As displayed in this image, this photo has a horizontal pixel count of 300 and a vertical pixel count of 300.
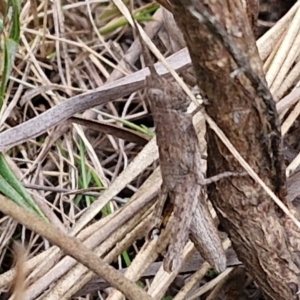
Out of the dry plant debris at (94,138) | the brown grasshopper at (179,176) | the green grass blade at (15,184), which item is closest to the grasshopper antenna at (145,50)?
the brown grasshopper at (179,176)

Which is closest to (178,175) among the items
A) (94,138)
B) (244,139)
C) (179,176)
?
(179,176)

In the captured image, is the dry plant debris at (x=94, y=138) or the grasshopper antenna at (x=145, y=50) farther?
the dry plant debris at (x=94, y=138)

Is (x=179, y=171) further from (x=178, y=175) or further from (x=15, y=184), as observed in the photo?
(x=15, y=184)

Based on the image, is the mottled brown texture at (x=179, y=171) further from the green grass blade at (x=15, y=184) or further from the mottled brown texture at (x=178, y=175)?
the green grass blade at (x=15, y=184)

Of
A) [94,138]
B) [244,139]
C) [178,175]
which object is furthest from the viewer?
[94,138]

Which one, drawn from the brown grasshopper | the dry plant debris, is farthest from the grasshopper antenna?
the dry plant debris

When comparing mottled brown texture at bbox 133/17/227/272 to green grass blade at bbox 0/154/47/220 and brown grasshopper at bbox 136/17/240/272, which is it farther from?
green grass blade at bbox 0/154/47/220

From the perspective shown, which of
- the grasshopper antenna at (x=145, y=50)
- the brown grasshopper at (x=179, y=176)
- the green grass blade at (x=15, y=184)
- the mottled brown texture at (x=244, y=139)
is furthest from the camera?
the green grass blade at (x=15, y=184)
